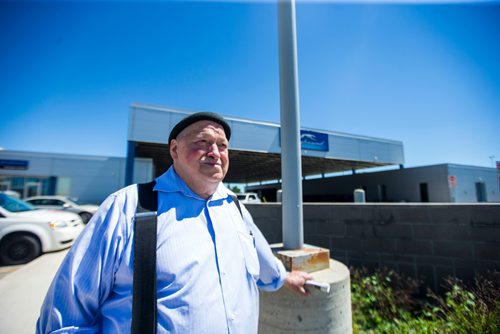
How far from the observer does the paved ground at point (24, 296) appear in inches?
109

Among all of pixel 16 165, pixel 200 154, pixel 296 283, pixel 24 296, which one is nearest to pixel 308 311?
pixel 296 283

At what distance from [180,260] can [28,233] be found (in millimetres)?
7126

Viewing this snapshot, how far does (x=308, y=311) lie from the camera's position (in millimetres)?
1985

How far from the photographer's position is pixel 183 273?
1.17 meters

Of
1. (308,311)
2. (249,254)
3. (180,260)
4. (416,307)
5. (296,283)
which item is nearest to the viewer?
(180,260)

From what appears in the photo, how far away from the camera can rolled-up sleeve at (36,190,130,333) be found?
100cm

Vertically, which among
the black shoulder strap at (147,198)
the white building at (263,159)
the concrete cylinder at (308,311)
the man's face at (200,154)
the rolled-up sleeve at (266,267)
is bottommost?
the concrete cylinder at (308,311)

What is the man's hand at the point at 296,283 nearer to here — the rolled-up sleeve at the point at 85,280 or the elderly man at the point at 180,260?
the elderly man at the point at 180,260

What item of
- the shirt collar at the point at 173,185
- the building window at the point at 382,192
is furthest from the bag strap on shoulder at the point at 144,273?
the building window at the point at 382,192

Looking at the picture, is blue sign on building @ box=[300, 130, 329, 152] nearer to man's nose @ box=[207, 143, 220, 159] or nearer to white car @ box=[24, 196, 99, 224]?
white car @ box=[24, 196, 99, 224]

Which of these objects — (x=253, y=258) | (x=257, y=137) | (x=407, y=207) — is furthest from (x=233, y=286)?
(x=257, y=137)

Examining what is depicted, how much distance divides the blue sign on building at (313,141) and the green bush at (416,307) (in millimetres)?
15405

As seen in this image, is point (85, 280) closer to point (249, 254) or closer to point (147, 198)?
point (147, 198)

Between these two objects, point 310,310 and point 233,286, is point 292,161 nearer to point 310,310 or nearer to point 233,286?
point 310,310
